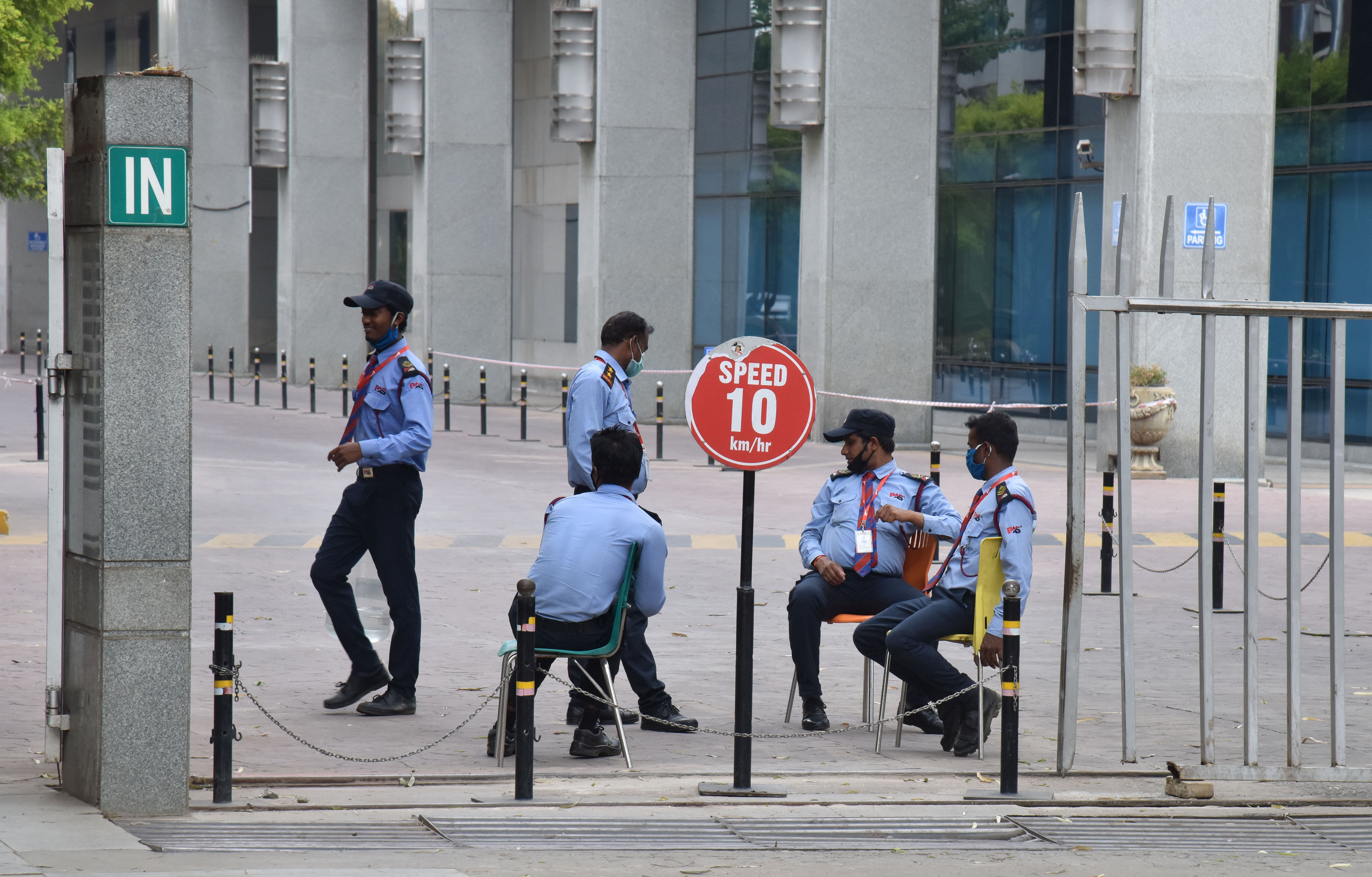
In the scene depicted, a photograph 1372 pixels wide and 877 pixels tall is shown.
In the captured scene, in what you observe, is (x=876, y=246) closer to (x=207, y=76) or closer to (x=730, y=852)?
(x=730, y=852)

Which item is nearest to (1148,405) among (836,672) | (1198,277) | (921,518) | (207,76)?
(1198,277)

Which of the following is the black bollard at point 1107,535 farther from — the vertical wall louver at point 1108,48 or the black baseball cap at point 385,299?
the vertical wall louver at point 1108,48

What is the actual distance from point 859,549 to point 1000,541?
2.84 feet

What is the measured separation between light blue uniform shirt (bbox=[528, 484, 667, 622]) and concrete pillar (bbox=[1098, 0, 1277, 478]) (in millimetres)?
13067

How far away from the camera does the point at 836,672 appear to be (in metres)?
10.0

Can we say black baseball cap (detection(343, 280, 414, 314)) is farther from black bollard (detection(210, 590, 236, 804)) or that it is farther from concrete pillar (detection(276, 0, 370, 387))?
concrete pillar (detection(276, 0, 370, 387))

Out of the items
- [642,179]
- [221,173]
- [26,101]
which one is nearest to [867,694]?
[26,101]

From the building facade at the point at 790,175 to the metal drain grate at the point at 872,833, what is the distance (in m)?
7.21

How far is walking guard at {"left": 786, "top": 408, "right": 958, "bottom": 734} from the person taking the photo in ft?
27.8

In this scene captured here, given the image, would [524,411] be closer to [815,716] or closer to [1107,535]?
[1107,535]

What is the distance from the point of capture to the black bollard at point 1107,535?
42.3 ft

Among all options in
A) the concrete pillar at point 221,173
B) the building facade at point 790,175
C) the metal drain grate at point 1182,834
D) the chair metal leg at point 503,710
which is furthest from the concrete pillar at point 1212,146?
the concrete pillar at point 221,173

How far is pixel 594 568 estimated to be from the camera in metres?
7.62

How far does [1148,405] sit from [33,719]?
1425cm
